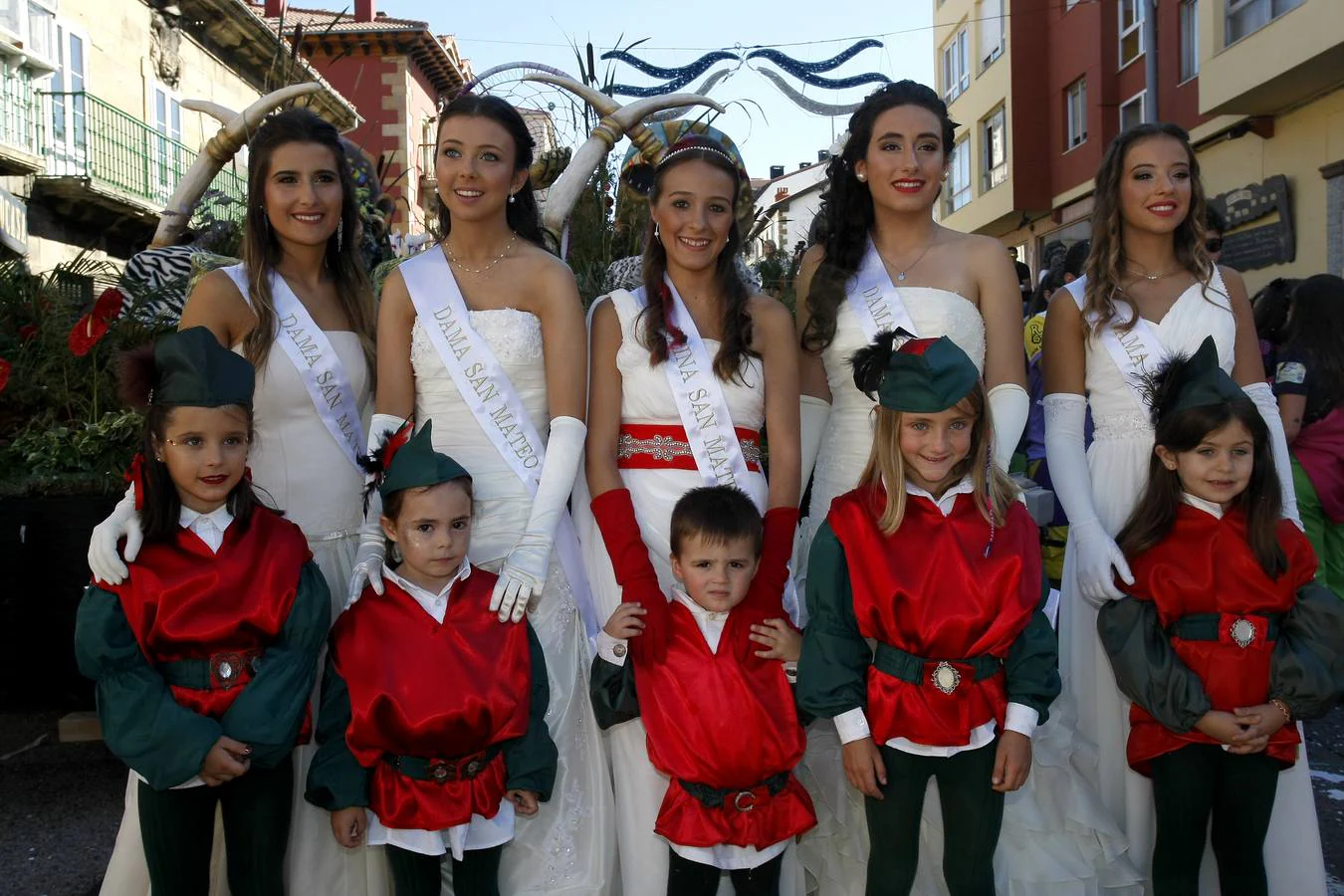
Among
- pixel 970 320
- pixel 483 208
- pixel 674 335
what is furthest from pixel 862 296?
pixel 483 208

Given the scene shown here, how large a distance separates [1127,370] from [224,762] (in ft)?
7.28

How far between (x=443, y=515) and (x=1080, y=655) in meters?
1.62

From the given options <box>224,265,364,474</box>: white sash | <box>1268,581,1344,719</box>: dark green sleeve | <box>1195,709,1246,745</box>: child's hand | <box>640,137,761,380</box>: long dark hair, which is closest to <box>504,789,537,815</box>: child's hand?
<box>224,265,364,474</box>: white sash

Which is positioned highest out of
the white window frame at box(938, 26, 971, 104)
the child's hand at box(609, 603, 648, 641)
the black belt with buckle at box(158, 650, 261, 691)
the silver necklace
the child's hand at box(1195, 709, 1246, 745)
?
the white window frame at box(938, 26, 971, 104)

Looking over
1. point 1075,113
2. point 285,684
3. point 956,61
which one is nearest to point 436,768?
point 285,684

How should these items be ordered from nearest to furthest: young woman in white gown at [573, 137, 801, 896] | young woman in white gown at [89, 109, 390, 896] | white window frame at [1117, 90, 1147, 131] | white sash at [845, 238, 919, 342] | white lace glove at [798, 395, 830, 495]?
1. young woman in white gown at [89, 109, 390, 896]
2. young woman in white gown at [573, 137, 801, 896]
3. white sash at [845, 238, 919, 342]
4. white lace glove at [798, 395, 830, 495]
5. white window frame at [1117, 90, 1147, 131]

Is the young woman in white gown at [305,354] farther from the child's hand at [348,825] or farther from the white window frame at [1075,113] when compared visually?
the white window frame at [1075,113]

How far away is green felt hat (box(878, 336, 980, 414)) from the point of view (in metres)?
2.14

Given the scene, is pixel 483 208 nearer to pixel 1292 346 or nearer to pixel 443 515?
pixel 443 515

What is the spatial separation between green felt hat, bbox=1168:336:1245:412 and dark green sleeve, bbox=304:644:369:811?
196 cm

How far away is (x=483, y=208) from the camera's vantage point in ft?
8.16

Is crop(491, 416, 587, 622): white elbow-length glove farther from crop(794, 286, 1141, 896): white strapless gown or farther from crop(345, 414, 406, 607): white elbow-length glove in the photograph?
crop(794, 286, 1141, 896): white strapless gown

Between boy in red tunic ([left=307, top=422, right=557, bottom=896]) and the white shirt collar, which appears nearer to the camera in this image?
boy in red tunic ([left=307, top=422, right=557, bottom=896])

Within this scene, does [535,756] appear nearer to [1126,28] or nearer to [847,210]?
[847,210]
